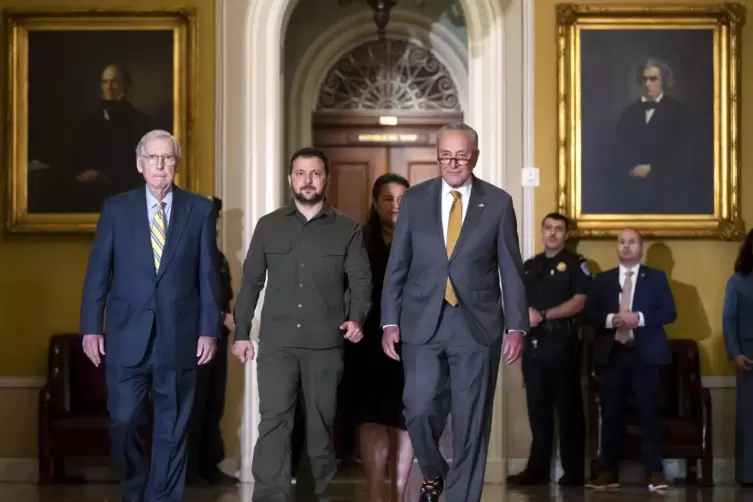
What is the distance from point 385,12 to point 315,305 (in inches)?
153

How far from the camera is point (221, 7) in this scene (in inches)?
303

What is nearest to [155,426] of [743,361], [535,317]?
[535,317]

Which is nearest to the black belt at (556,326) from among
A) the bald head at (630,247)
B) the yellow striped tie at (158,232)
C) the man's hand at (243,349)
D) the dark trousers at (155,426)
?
the bald head at (630,247)

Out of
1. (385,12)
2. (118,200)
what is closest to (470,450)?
(118,200)

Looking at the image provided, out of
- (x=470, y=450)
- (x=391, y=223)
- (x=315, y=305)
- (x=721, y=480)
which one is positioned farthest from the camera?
(x=721, y=480)

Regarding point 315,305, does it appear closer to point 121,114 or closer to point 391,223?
point 391,223

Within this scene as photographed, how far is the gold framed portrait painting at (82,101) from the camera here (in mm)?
7750

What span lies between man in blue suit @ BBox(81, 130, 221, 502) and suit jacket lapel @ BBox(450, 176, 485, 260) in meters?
1.07

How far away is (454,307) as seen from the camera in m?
4.80

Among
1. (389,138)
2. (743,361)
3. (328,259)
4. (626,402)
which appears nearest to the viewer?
(328,259)

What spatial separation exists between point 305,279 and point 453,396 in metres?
0.87

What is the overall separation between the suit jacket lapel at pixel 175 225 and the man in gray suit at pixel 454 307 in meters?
0.89

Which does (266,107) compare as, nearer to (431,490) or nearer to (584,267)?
(584,267)

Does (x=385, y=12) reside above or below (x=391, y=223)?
above
